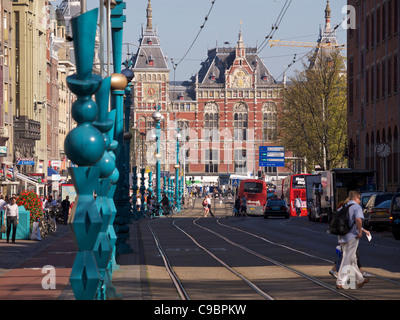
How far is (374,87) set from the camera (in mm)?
65000

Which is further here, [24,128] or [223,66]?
[223,66]

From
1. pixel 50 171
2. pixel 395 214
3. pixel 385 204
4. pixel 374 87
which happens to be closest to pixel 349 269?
pixel 395 214

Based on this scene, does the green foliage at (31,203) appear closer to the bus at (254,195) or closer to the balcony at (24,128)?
Answer: the balcony at (24,128)

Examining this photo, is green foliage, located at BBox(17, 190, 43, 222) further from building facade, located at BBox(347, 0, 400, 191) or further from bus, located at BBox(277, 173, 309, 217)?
bus, located at BBox(277, 173, 309, 217)

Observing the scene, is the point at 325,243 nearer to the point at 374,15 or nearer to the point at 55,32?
the point at 374,15

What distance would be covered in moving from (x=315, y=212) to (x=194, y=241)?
27.2 metres

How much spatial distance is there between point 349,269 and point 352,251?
12.5 inches

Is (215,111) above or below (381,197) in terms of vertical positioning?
above

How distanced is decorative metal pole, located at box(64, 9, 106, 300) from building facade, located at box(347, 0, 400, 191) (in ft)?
141

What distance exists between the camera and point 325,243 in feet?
113

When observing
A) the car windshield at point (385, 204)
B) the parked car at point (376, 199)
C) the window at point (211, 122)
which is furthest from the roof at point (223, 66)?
the car windshield at point (385, 204)

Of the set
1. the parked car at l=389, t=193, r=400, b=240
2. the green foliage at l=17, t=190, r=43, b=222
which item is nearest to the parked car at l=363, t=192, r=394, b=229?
the parked car at l=389, t=193, r=400, b=240

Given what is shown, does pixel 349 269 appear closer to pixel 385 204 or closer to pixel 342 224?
pixel 342 224

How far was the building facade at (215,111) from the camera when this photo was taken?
618 ft
